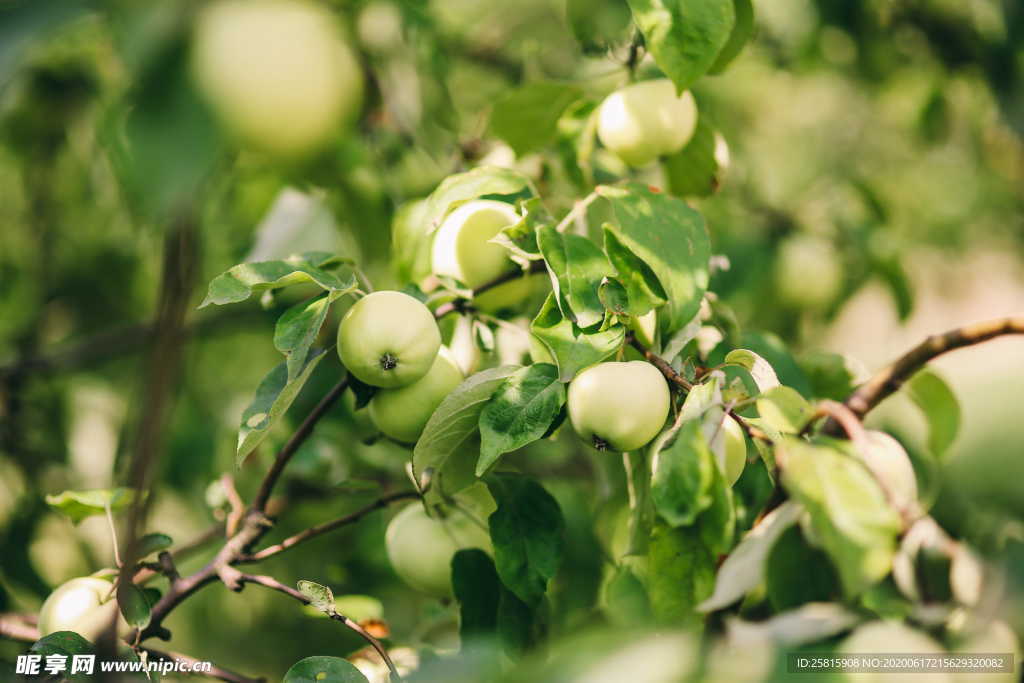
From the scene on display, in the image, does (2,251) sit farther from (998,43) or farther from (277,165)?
(998,43)

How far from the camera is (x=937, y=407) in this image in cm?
87

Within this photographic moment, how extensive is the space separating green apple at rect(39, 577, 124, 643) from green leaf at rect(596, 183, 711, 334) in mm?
647

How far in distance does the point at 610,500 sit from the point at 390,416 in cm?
33

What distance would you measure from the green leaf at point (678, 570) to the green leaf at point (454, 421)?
20 cm

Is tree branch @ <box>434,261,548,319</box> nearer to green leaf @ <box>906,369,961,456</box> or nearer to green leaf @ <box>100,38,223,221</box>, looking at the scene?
green leaf @ <box>906,369,961,456</box>

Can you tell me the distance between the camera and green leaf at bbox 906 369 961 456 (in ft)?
2.81

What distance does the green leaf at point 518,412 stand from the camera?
699 mm

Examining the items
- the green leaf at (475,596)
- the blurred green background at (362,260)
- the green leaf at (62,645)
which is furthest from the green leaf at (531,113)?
the green leaf at (62,645)

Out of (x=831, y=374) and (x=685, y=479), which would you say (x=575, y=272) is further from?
(x=831, y=374)

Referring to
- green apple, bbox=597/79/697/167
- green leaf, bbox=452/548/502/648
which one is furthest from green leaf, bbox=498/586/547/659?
green apple, bbox=597/79/697/167

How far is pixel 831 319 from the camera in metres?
1.72

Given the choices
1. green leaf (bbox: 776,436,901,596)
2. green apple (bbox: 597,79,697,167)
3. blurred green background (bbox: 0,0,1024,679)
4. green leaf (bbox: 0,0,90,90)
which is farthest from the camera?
blurred green background (bbox: 0,0,1024,679)

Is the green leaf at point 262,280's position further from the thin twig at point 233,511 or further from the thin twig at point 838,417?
the thin twig at point 838,417

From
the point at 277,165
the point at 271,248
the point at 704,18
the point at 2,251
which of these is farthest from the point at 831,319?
the point at 2,251
